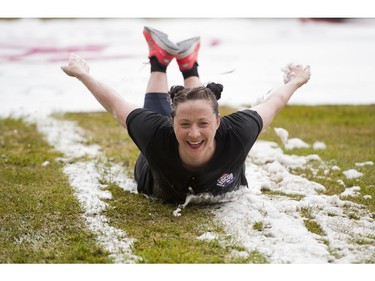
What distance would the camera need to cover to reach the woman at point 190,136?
10.8ft

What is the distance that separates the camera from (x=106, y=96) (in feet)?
12.5

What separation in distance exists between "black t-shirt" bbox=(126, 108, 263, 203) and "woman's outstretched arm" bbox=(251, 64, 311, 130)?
14 centimetres

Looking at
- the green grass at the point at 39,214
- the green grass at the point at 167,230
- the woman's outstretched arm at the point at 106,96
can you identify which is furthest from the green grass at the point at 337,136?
the green grass at the point at 39,214

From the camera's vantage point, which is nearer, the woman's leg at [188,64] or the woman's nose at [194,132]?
the woman's nose at [194,132]

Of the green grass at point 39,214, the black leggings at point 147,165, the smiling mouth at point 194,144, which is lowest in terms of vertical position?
the green grass at point 39,214

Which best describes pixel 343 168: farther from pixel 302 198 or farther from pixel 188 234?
pixel 188 234

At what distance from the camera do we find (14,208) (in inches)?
149

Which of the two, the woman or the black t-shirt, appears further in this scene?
the black t-shirt

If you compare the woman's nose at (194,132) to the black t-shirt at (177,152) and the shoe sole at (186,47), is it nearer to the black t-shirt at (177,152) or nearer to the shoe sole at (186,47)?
the black t-shirt at (177,152)

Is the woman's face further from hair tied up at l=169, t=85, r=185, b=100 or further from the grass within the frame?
the grass

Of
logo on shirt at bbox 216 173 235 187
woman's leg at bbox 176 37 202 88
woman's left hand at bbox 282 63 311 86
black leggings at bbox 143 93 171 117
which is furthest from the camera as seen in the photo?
woman's leg at bbox 176 37 202 88

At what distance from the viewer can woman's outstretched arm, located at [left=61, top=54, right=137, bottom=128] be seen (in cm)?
368

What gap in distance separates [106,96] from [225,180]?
108 centimetres

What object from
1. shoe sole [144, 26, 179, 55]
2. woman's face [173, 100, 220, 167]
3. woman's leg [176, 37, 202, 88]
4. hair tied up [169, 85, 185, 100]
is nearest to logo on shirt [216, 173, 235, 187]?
woman's face [173, 100, 220, 167]
